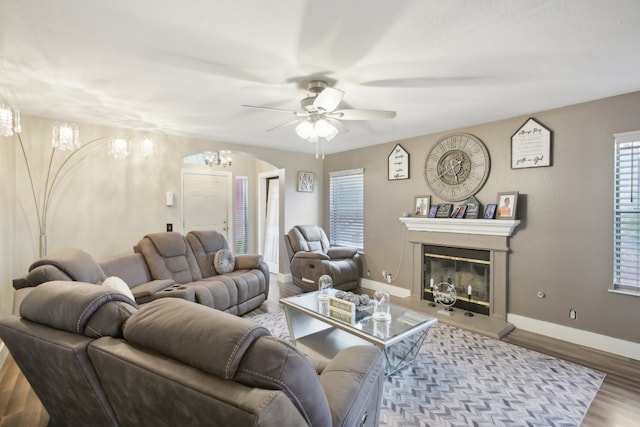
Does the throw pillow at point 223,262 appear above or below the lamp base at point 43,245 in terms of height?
below

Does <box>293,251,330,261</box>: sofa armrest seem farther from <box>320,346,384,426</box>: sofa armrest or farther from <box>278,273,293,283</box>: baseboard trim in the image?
<box>320,346,384,426</box>: sofa armrest

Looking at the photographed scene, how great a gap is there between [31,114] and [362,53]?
3.88 metres

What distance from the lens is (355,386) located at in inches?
53.4

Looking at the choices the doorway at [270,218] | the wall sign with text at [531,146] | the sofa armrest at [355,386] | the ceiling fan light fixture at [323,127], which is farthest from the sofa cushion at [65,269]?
the wall sign with text at [531,146]

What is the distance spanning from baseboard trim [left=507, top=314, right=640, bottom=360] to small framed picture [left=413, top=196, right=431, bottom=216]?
1680 mm

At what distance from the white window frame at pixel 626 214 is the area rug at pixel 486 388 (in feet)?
3.19

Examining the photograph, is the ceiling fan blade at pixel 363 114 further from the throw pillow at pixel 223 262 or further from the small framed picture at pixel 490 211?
the throw pillow at pixel 223 262

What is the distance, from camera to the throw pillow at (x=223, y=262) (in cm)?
417

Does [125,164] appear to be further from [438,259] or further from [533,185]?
[533,185]

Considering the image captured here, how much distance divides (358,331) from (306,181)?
396 centimetres

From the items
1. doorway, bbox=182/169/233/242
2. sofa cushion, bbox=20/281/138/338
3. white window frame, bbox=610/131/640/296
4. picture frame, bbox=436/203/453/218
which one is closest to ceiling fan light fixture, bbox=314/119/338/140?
sofa cushion, bbox=20/281/138/338

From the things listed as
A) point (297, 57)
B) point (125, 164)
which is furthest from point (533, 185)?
point (125, 164)

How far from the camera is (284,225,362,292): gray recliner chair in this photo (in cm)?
475

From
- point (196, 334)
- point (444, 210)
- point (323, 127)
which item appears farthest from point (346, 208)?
point (196, 334)
